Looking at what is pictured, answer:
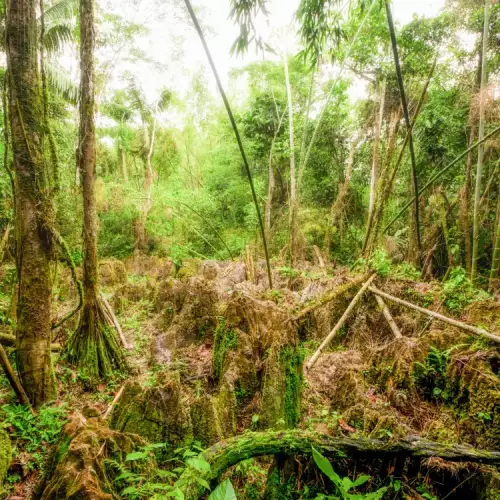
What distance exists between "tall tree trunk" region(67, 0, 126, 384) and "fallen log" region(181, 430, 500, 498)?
9.81 feet

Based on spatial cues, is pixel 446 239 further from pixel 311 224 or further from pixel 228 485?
pixel 228 485

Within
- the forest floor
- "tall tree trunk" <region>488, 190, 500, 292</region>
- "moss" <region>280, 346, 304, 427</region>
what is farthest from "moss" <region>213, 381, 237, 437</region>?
"tall tree trunk" <region>488, 190, 500, 292</region>

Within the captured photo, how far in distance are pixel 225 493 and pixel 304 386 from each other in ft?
9.41

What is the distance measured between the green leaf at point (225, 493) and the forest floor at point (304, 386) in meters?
0.87

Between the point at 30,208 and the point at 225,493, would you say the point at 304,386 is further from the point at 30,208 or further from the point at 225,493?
the point at 30,208

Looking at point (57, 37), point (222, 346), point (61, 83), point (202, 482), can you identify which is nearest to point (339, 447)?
point (202, 482)

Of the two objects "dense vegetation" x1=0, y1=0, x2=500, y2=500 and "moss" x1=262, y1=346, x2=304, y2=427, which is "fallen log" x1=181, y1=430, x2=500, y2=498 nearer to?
"dense vegetation" x1=0, y1=0, x2=500, y2=500

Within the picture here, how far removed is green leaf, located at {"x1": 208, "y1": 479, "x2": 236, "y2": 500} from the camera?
3.15 ft

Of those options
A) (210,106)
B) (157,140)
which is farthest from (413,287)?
(210,106)

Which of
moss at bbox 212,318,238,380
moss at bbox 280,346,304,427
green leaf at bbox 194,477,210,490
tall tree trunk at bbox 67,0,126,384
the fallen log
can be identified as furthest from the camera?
tall tree trunk at bbox 67,0,126,384

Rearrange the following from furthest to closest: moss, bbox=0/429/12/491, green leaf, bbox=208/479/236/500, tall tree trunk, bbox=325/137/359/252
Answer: tall tree trunk, bbox=325/137/359/252 < moss, bbox=0/429/12/491 < green leaf, bbox=208/479/236/500

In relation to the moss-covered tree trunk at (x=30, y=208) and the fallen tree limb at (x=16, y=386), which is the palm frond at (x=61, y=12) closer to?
the moss-covered tree trunk at (x=30, y=208)

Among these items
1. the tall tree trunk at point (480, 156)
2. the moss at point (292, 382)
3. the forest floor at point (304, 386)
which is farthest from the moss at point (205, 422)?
the tall tree trunk at point (480, 156)

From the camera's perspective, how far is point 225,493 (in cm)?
98
